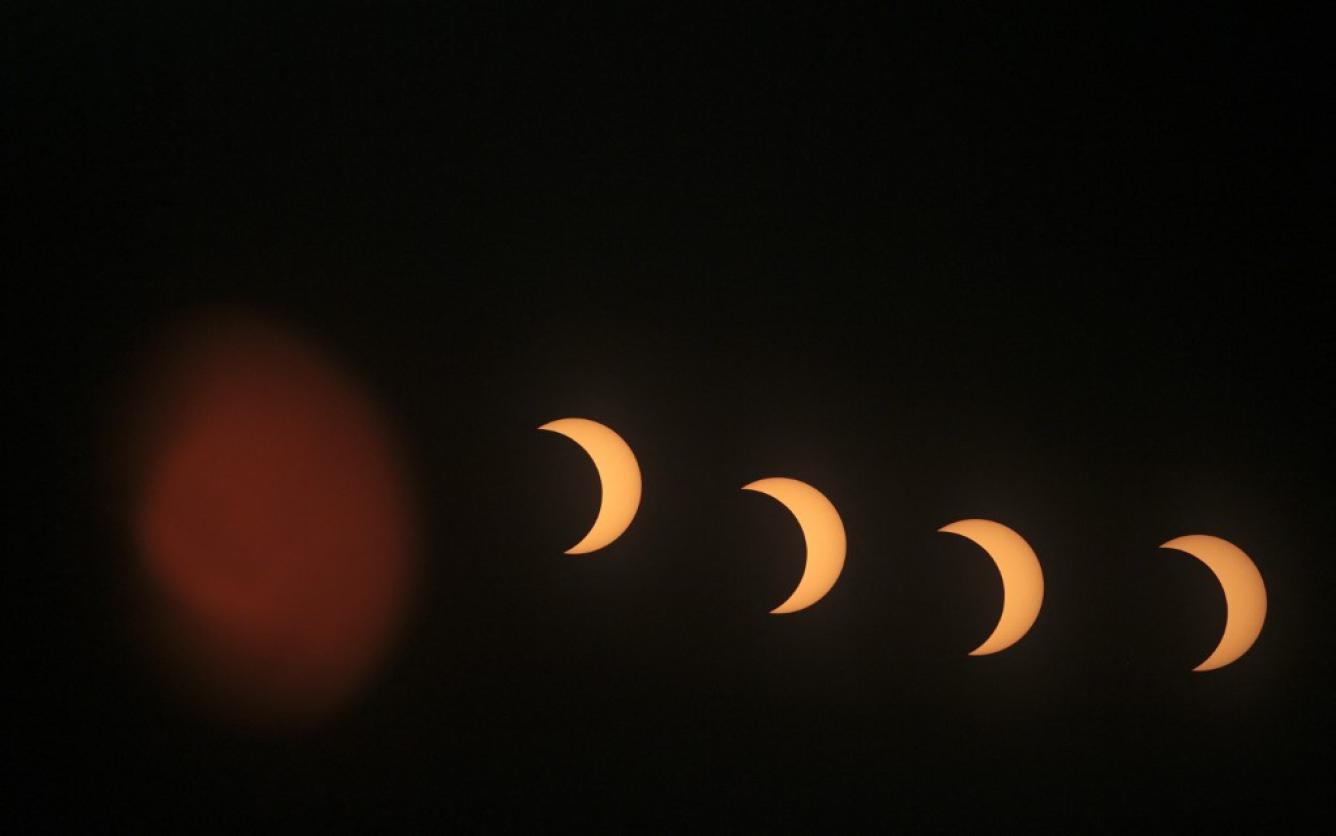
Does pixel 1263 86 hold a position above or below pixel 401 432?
above

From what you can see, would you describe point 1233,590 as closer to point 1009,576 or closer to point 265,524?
point 1009,576

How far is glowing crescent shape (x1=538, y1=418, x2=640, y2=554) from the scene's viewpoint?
293 centimetres

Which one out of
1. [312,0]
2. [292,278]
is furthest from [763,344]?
[312,0]

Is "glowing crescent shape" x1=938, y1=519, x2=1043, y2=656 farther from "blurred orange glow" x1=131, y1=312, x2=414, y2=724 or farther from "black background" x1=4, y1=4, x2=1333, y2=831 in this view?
"blurred orange glow" x1=131, y1=312, x2=414, y2=724

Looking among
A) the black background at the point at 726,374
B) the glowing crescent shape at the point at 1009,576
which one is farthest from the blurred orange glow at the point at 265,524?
the glowing crescent shape at the point at 1009,576

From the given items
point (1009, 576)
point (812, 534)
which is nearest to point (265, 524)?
point (812, 534)

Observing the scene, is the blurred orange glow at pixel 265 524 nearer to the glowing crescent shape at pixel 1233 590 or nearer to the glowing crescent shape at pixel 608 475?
the glowing crescent shape at pixel 608 475

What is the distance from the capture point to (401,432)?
291 cm

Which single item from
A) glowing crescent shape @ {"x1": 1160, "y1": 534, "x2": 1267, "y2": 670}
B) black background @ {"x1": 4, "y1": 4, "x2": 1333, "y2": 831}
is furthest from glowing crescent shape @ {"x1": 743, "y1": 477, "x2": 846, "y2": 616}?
glowing crescent shape @ {"x1": 1160, "y1": 534, "x2": 1267, "y2": 670}

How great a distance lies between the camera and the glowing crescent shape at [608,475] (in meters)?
2.93

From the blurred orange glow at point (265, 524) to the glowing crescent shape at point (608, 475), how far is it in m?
0.46

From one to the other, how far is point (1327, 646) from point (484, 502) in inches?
96.7

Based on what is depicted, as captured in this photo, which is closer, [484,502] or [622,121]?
[484,502]

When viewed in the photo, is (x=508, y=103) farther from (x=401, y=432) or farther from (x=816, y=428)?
(x=816, y=428)
